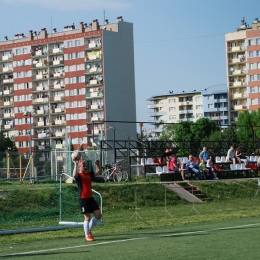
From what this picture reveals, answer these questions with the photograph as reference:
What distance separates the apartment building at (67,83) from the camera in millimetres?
132625

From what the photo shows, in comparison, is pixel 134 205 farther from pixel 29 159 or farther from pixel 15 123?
pixel 15 123

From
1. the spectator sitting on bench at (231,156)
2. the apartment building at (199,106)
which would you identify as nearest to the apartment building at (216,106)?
the apartment building at (199,106)

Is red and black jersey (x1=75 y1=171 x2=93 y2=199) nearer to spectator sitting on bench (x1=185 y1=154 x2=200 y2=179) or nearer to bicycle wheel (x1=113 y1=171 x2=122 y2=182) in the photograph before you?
spectator sitting on bench (x1=185 y1=154 x2=200 y2=179)

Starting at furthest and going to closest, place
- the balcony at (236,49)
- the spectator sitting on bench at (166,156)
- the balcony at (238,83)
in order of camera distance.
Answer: the balcony at (238,83), the balcony at (236,49), the spectator sitting on bench at (166,156)

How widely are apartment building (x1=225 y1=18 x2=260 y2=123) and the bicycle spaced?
110m

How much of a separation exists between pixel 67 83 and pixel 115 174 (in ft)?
312

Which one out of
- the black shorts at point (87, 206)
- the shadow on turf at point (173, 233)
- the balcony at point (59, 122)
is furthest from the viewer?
the balcony at point (59, 122)

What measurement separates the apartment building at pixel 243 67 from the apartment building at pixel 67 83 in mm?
27931

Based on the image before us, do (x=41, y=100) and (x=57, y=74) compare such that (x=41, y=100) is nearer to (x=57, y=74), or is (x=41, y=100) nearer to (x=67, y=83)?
(x=57, y=74)

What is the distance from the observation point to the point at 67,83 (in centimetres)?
13625

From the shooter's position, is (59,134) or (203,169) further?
(59,134)

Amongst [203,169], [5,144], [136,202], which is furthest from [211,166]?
[5,144]

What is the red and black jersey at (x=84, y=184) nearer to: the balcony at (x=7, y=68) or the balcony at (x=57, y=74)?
the balcony at (x=57, y=74)

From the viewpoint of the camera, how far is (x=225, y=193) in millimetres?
38938
